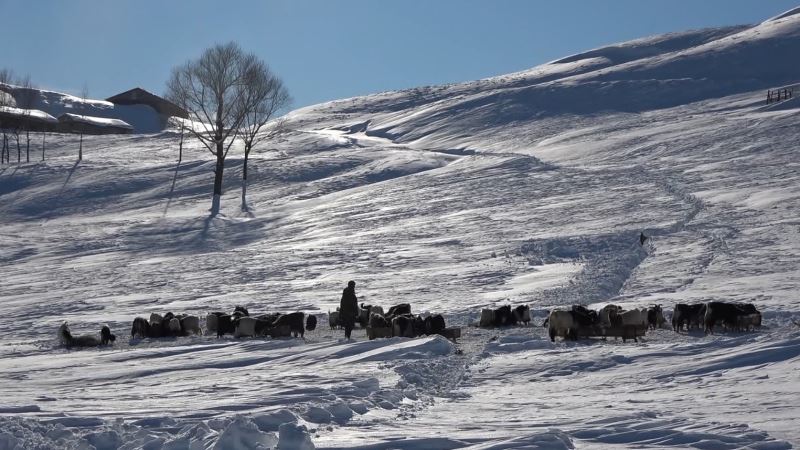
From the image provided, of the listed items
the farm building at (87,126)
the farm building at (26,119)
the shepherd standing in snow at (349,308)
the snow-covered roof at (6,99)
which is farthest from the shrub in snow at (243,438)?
the farm building at (87,126)

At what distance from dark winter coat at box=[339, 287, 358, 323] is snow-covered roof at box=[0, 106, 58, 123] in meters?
68.5

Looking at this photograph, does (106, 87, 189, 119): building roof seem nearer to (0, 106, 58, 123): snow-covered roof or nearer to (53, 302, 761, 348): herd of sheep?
(0, 106, 58, 123): snow-covered roof

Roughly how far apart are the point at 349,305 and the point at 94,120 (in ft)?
240

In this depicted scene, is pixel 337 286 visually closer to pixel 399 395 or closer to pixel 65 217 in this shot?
pixel 399 395

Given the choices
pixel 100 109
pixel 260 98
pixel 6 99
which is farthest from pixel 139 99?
pixel 260 98

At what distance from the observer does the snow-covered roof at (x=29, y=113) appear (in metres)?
82.3

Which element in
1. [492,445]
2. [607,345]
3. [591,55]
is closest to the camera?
[492,445]

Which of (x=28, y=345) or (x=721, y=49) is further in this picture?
(x=721, y=49)

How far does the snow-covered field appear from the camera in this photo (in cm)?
1127

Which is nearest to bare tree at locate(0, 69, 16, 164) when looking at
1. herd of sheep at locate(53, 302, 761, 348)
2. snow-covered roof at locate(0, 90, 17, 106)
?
snow-covered roof at locate(0, 90, 17, 106)

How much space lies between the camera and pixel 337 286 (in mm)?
31344

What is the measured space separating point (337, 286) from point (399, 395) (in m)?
18.7

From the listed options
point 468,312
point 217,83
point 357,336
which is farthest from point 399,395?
point 217,83

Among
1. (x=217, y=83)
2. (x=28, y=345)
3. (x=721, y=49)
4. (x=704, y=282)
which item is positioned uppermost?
(x=721, y=49)
